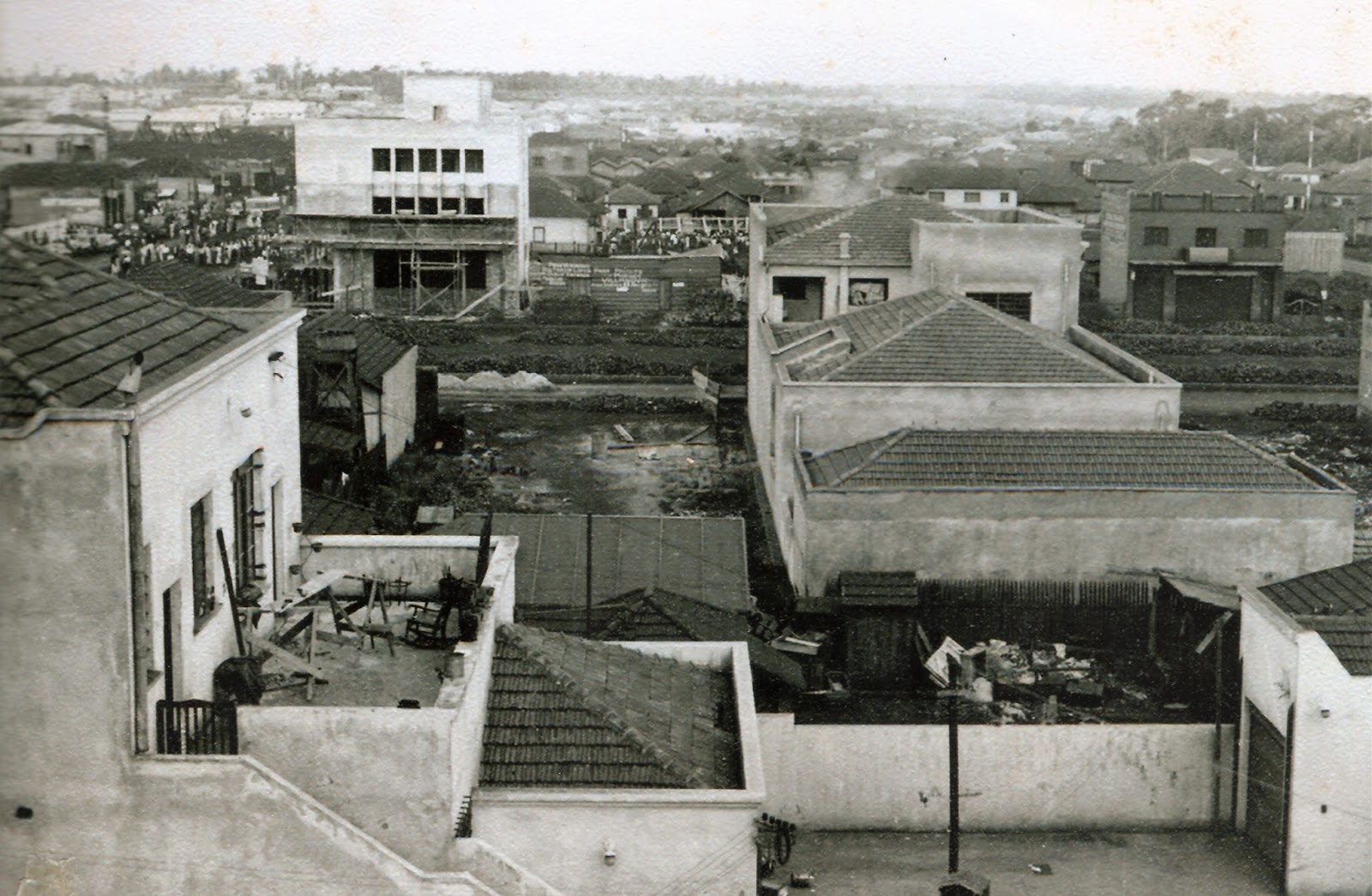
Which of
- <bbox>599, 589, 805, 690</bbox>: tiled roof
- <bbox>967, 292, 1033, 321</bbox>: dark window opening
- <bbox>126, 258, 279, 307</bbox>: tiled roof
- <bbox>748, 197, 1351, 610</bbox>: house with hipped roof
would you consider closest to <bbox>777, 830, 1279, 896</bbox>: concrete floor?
<bbox>599, 589, 805, 690</bbox>: tiled roof

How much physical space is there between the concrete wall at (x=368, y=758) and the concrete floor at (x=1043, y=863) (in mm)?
6724

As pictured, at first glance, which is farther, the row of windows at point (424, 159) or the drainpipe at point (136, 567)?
the row of windows at point (424, 159)

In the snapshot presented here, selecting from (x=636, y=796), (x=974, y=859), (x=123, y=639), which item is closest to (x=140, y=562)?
(x=123, y=639)

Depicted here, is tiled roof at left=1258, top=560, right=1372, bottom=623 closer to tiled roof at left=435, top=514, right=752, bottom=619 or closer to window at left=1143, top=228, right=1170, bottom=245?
tiled roof at left=435, top=514, right=752, bottom=619

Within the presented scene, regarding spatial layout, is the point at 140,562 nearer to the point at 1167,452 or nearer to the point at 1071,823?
the point at 1071,823

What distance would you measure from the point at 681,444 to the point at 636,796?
27719 mm

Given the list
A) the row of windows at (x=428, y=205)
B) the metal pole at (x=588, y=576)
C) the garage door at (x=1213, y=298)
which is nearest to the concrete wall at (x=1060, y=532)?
Answer: the metal pole at (x=588, y=576)

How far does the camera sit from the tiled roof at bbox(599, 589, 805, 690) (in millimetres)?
19062

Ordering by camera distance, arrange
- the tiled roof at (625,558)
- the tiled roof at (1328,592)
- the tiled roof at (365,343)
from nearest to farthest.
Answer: the tiled roof at (1328,592) → the tiled roof at (625,558) → the tiled roof at (365,343)

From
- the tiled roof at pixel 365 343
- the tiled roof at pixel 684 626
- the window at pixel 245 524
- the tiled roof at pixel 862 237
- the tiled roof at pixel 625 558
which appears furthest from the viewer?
the tiled roof at pixel 862 237

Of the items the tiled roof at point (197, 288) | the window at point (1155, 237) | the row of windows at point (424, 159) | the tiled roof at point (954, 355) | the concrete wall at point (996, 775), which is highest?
the row of windows at point (424, 159)

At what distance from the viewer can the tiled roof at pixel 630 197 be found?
307 feet

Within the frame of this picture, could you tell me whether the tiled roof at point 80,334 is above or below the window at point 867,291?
above

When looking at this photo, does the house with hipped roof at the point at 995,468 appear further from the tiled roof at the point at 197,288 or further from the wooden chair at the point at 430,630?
the wooden chair at the point at 430,630
